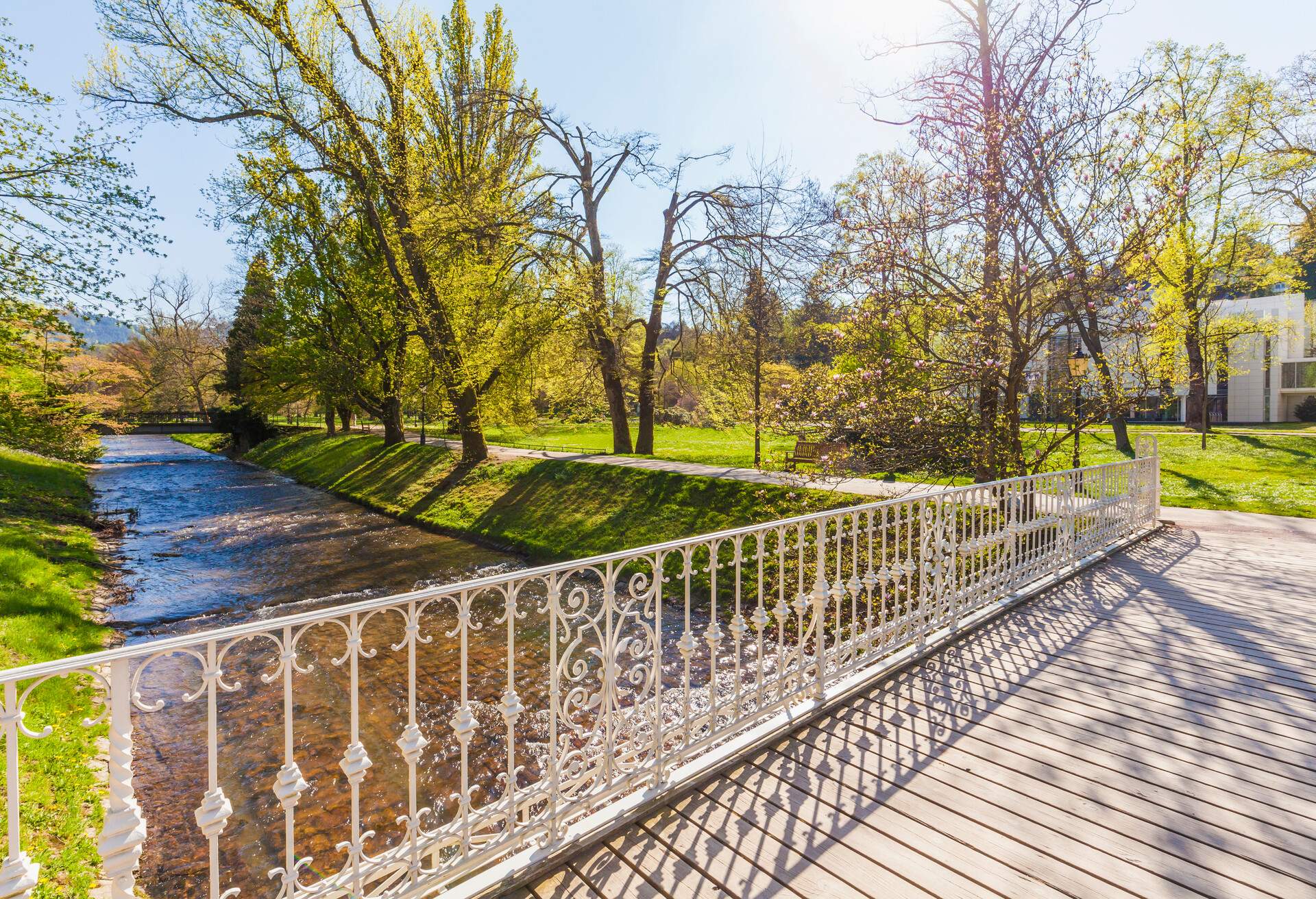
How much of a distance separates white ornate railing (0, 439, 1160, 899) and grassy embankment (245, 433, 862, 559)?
5.75ft

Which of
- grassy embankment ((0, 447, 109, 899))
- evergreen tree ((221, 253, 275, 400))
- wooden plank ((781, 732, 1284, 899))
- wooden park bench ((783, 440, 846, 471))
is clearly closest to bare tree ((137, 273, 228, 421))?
evergreen tree ((221, 253, 275, 400))

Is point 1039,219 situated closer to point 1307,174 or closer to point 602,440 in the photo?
point 1307,174

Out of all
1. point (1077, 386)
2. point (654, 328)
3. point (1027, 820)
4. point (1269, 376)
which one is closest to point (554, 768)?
point (1027, 820)

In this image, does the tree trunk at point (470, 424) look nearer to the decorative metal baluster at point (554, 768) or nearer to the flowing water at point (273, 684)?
the flowing water at point (273, 684)

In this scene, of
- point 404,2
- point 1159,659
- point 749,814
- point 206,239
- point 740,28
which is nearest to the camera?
point 749,814

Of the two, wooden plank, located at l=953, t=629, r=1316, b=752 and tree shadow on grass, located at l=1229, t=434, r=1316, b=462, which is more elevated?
tree shadow on grass, located at l=1229, t=434, r=1316, b=462

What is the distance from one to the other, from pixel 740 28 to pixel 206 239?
53.5ft

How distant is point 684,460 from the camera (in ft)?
49.0

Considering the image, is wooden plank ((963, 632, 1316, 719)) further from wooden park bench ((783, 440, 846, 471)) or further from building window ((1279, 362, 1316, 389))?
building window ((1279, 362, 1316, 389))

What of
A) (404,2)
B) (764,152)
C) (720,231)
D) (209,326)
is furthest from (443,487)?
(209,326)

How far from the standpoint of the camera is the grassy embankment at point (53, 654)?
3.25 metres

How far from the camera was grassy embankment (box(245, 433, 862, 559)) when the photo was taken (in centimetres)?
1038

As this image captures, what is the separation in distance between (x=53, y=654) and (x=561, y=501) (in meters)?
8.12

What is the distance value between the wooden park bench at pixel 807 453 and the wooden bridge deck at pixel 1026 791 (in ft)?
16.1
